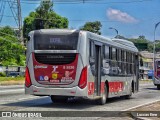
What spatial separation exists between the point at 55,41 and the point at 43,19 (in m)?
75.7

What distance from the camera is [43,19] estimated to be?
306ft

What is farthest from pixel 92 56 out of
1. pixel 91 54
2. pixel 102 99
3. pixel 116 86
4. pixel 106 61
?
pixel 116 86

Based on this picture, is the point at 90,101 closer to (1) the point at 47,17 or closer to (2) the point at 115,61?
(2) the point at 115,61

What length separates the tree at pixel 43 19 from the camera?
94.8 meters

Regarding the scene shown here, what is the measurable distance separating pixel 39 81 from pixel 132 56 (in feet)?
31.3

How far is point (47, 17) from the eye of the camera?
95.2m

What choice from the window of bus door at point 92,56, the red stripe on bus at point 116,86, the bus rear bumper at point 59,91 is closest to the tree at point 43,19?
the red stripe on bus at point 116,86

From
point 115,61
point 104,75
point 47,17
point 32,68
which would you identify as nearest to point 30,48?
point 32,68

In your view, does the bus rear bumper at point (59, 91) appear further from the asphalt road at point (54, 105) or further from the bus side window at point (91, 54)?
the bus side window at point (91, 54)

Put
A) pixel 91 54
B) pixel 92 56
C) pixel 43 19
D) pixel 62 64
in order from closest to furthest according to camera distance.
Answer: pixel 62 64
pixel 91 54
pixel 92 56
pixel 43 19

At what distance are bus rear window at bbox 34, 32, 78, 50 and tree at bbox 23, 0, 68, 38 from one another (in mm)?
75333

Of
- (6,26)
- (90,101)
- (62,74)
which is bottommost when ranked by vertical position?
(90,101)

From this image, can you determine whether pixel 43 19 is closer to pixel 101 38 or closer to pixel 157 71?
pixel 157 71

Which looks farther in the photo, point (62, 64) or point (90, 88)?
point (90, 88)
